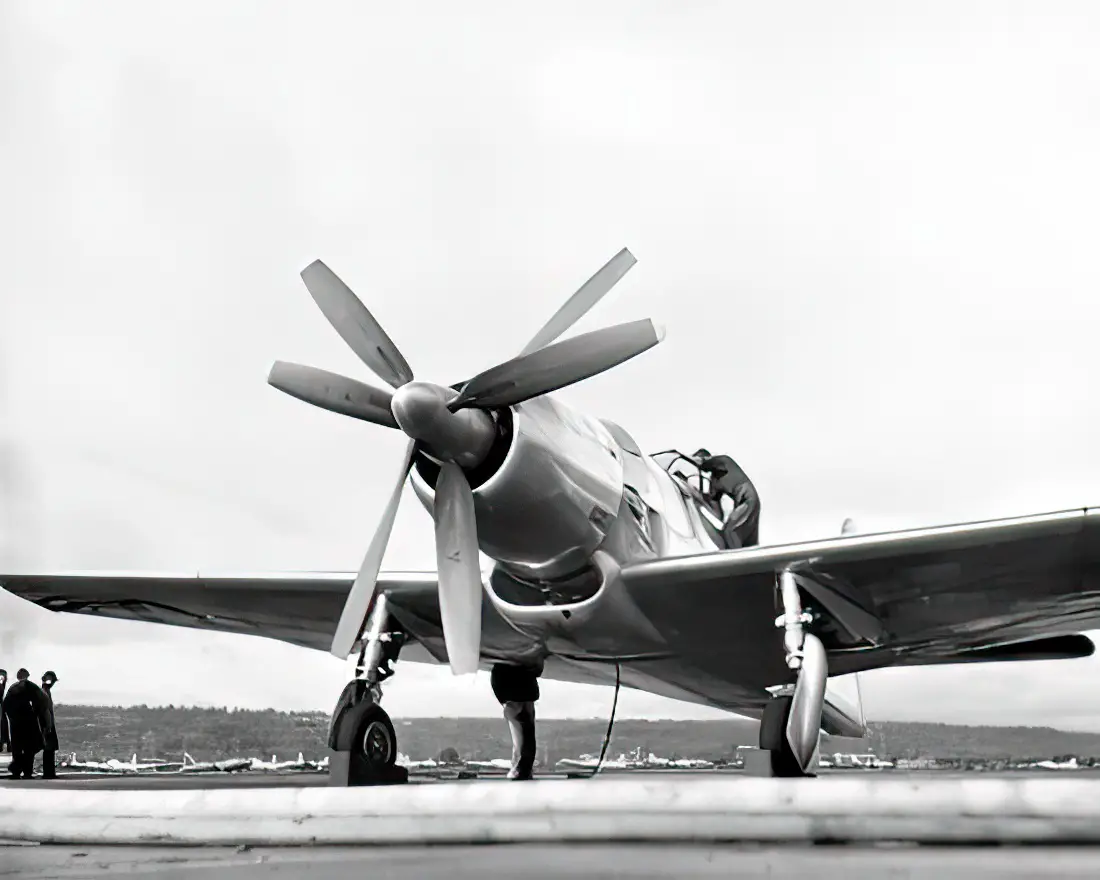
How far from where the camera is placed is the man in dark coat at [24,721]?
1198 centimetres

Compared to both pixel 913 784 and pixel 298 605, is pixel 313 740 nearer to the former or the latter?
pixel 298 605

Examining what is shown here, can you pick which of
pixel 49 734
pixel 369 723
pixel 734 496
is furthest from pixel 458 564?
pixel 49 734

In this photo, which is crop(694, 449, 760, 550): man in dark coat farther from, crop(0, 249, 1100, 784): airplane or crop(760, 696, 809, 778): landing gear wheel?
crop(760, 696, 809, 778): landing gear wheel

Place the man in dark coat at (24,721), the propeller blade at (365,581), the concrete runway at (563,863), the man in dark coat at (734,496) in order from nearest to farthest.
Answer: the concrete runway at (563,863), the propeller blade at (365,581), the man in dark coat at (734,496), the man in dark coat at (24,721)

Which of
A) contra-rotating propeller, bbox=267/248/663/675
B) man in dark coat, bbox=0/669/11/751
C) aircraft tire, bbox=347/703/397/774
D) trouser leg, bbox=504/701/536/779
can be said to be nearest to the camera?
contra-rotating propeller, bbox=267/248/663/675

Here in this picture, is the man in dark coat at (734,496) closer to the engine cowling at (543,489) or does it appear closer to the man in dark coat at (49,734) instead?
the engine cowling at (543,489)

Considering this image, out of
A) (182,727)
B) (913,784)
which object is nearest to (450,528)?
(913,784)

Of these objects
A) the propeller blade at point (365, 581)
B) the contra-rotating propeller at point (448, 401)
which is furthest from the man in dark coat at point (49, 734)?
the contra-rotating propeller at point (448, 401)

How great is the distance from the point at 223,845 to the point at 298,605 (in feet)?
20.6

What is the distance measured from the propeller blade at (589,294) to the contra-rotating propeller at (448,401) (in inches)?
0.8

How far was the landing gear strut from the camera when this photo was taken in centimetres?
805

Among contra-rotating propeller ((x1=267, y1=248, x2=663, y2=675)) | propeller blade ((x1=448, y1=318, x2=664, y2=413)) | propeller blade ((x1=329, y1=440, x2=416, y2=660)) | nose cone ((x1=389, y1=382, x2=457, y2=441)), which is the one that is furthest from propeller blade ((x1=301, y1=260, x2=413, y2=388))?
propeller blade ((x1=329, y1=440, x2=416, y2=660))

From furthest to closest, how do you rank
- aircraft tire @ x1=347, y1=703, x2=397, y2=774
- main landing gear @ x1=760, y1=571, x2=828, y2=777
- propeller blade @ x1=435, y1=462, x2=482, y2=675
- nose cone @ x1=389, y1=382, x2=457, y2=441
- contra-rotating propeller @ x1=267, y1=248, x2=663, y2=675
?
aircraft tire @ x1=347, y1=703, x2=397, y2=774 → main landing gear @ x1=760, y1=571, x2=828, y2=777 → propeller blade @ x1=435, y1=462, x2=482, y2=675 → contra-rotating propeller @ x1=267, y1=248, x2=663, y2=675 → nose cone @ x1=389, y1=382, x2=457, y2=441

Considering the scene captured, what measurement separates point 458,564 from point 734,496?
13.9 feet
